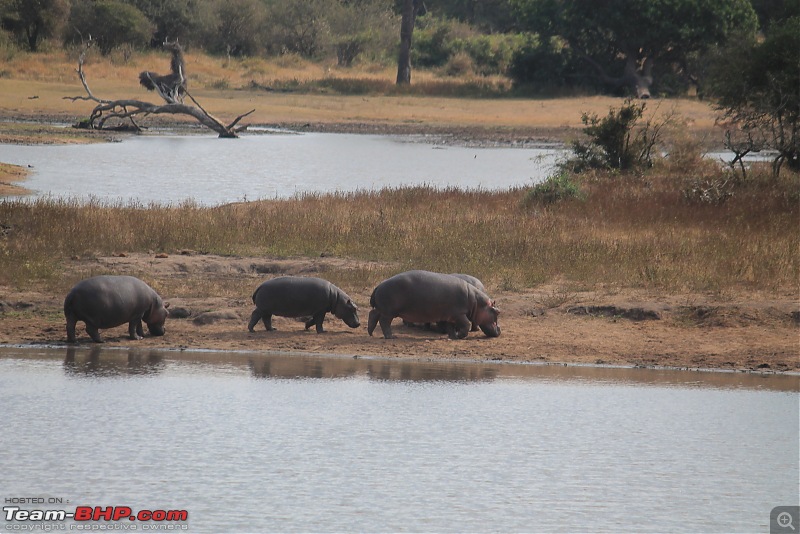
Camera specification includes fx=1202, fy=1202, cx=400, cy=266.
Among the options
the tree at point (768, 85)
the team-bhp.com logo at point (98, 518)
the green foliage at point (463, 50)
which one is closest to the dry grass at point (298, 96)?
the green foliage at point (463, 50)

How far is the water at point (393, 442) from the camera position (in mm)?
7074

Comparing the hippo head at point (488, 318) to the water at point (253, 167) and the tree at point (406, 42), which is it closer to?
the water at point (253, 167)

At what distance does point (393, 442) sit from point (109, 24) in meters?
50.4

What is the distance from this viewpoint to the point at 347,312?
1186cm

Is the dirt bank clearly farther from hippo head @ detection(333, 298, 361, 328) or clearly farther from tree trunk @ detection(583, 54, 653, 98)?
tree trunk @ detection(583, 54, 653, 98)

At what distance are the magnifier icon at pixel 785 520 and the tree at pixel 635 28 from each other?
149 feet

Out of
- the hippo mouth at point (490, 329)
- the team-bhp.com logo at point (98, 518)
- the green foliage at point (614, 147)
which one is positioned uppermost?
the green foliage at point (614, 147)

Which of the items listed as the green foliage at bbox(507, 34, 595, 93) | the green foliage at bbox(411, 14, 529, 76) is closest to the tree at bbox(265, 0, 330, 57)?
the green foliage at bbox(411, 14, 529, 76)

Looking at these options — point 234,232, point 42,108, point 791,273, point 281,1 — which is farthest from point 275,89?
point 791,273

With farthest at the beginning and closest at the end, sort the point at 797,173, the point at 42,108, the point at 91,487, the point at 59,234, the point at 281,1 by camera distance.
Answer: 1. the point at 281,1
2. the point at 42,108
3. the point at 797,173
4. the point at 59,234
5. the point at 91,487

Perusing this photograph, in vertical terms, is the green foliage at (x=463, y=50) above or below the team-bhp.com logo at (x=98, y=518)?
above

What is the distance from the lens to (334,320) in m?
12.5

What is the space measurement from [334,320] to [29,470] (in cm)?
526

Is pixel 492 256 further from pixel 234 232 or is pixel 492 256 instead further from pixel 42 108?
pixel 42 108
